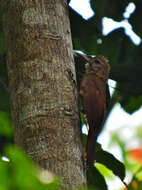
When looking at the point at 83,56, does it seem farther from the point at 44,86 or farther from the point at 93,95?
the point at 44,86

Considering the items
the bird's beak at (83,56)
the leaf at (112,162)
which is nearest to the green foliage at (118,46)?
the bird's beak at (83,56)

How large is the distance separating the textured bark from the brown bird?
0.66 metres

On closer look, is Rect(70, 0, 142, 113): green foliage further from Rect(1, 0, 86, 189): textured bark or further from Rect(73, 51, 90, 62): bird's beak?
Rect(1, 0, 86, 189): textured bark

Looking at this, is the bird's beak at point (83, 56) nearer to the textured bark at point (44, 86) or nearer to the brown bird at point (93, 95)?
the brown bird at point (93, 95)

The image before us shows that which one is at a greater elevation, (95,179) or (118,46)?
(118,46)

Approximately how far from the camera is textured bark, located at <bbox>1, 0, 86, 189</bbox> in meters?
1.79

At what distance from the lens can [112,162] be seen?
278 cm

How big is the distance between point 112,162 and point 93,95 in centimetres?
59

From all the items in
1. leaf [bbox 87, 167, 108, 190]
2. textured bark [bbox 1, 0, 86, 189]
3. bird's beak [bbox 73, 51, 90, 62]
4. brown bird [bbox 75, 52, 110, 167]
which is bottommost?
leaf [bbox 87, 167, 108, 190]

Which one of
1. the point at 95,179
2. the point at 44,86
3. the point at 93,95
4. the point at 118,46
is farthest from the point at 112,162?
the point at 118,46

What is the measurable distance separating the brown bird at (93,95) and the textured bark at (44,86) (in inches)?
26.0

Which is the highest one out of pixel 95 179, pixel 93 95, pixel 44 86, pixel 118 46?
pixel 44 86

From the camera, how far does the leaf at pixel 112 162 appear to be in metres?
2.76

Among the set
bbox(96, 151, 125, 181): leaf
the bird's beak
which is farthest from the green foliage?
bbox(96, 151, 125, 181): leaf
